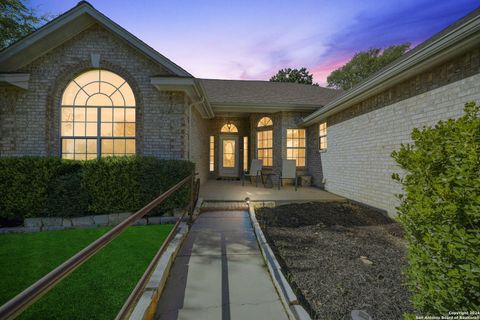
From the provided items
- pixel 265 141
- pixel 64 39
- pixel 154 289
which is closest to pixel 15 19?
pixel 64 39

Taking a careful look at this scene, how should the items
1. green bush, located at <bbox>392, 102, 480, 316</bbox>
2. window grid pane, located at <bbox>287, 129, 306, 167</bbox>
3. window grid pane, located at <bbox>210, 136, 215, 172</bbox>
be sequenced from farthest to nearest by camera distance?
window grid pane, located at <bbox>210, 136, 215, 172</bbox>
window grid pane, located at <bbox>287, 129, 306, 167</bbox>
green bush, located at <bbox>392, 102, 480, 316</bbox>

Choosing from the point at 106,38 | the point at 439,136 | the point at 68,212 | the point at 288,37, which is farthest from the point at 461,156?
the point at 288,37

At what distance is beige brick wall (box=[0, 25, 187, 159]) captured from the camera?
5.86 meters

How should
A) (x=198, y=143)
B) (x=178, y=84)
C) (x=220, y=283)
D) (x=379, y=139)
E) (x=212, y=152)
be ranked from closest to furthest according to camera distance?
(x=220, y=283) < (x=379, y=139) < (x=178, y=84) < (x=198, y=143) < (x=212, y=152)

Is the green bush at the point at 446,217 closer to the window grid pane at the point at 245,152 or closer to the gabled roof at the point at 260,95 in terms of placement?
the gabled roof at the point at 260,95

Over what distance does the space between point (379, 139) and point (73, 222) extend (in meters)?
7.69

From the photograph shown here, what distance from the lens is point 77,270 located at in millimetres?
2908

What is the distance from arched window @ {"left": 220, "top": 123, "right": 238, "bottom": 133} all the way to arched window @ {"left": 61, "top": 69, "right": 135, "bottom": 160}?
21.3 ft

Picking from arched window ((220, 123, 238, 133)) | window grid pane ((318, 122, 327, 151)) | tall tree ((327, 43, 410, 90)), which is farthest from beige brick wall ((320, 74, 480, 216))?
tall tree ((327, 43, 410, 90))

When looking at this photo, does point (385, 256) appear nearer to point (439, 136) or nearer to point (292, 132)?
point (439, 136)

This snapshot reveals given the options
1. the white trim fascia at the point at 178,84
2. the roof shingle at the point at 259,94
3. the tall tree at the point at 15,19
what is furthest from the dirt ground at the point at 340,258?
the tall tree at the point at 15,19

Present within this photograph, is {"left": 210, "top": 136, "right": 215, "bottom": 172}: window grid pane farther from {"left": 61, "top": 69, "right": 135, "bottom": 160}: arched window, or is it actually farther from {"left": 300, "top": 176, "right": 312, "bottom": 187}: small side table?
{"left": 61, "top": 69, "right": 135, "bottom": 160}: arched window

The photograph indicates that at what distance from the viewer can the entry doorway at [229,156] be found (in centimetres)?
1233

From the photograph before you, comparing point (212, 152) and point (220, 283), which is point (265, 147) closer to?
point (212, 152)
